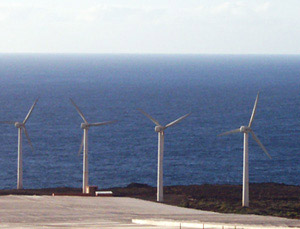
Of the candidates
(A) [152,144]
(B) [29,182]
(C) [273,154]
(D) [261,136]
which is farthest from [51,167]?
(D) [261,136]

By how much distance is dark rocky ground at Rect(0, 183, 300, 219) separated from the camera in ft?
199

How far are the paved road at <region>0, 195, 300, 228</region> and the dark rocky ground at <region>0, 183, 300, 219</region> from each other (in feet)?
12.1

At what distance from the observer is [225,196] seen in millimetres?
68750

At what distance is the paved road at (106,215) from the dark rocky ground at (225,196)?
3702 mm

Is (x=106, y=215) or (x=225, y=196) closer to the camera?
(x=106, y=215)

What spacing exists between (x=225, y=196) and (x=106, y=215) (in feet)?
69.9

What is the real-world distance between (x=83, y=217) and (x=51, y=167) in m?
77.8

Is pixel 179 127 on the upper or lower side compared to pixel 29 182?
upper

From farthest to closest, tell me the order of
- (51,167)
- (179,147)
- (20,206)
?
(179,147) → (51,167) → (20,206)

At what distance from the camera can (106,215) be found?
50.5 meters

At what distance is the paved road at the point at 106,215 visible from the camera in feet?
138

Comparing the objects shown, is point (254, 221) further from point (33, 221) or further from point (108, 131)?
point (108, 131)

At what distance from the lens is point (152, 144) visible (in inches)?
5974

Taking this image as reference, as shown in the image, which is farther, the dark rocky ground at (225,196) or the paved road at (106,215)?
the dark rocky ground at (225,196)
